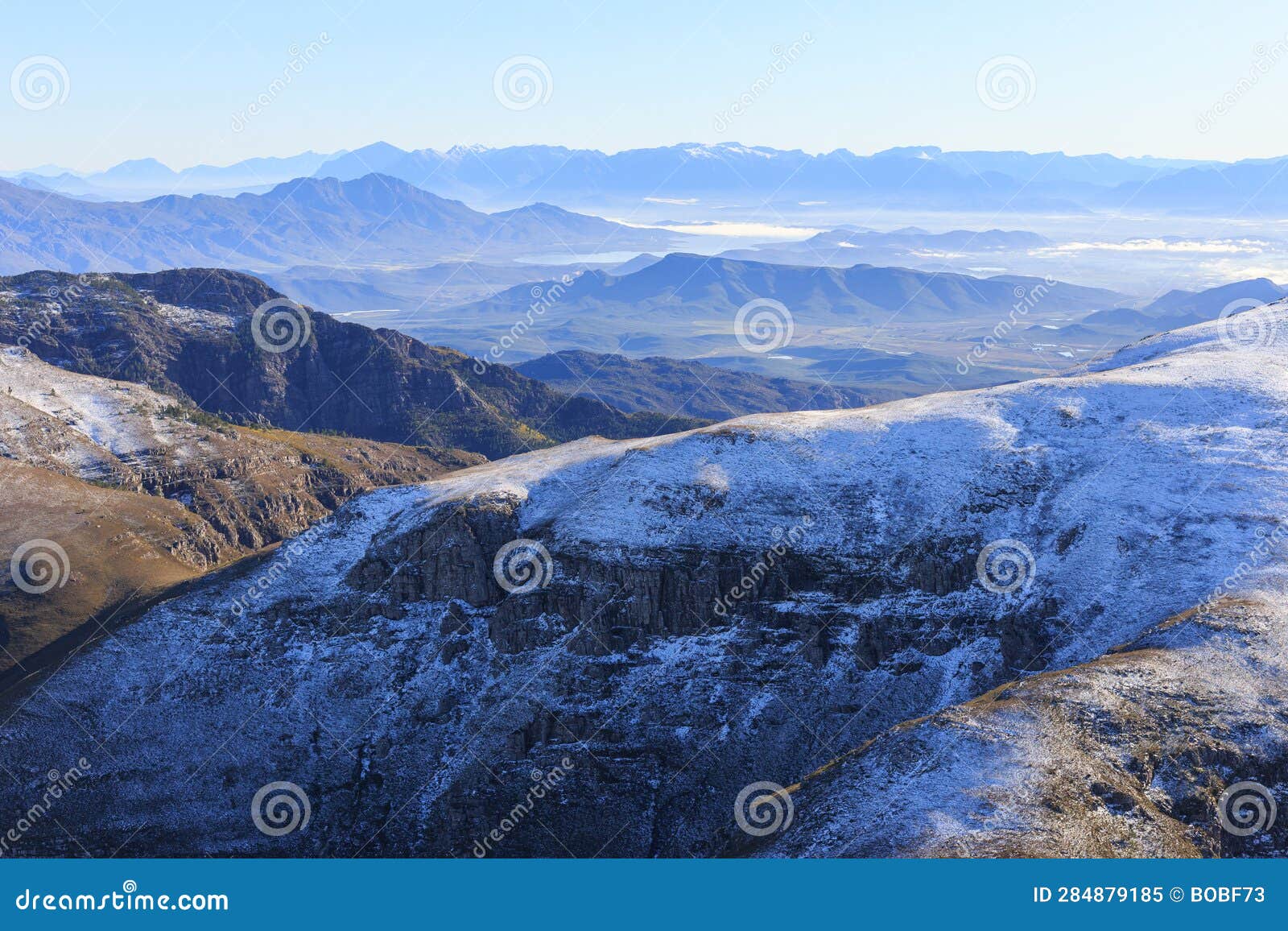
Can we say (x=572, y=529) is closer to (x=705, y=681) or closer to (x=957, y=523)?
(x=705, y=681)

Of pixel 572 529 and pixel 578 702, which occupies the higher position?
pixel 572 529

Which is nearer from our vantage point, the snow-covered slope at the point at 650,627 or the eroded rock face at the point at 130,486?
the snow-covered slope at the point at 650,627

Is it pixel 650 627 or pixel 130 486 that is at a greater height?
pixel 130 486

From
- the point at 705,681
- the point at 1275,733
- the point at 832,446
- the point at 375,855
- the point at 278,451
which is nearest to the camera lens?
the point at 1275,733

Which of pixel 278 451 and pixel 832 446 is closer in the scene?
pixel 832 446

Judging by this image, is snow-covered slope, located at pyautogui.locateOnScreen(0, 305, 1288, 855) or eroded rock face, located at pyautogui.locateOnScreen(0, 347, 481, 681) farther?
eroded rock face, located at pyautogui.locateOnScreen(0, 347, 481, 681)

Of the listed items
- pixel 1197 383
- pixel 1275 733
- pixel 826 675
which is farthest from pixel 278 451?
pixel 1275 733

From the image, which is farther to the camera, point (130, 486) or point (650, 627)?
point (130, 486)

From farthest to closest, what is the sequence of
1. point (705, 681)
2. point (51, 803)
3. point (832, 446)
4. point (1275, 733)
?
point (832, 446), point (705, 681), point (51, 803), point (1275, 733)
